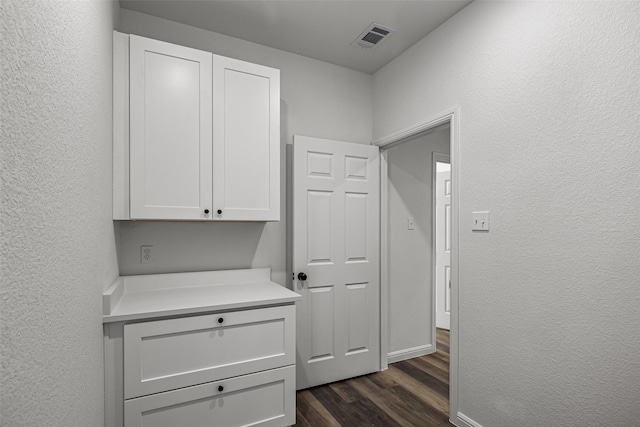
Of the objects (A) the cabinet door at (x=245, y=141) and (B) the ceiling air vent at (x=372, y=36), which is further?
(B) the ceiling air vent at (x=372, y=36)

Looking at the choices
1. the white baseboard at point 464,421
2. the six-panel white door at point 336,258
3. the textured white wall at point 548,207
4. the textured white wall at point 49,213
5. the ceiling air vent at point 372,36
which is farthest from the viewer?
the six-panel white door at point 336,258

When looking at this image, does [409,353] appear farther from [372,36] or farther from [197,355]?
[372,36]

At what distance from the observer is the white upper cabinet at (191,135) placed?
1781mm

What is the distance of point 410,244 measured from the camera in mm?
3139

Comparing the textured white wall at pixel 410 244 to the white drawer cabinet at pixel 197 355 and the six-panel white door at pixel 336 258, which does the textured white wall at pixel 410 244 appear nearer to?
the six-panel white door at pixel 336 258

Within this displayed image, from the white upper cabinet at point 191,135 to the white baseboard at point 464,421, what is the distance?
5.60 ft

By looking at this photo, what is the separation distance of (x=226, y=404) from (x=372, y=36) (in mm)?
2566

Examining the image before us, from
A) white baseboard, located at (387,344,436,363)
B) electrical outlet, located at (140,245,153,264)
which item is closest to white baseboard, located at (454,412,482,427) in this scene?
white baseboard, located at (387,344,436,363)

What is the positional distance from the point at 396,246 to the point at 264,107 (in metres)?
1.75

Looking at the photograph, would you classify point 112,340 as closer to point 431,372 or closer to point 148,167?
point 148,167

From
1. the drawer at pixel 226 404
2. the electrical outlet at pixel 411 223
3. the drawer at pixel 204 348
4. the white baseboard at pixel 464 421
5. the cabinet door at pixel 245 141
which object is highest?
the cabinet door at pixel 245 141

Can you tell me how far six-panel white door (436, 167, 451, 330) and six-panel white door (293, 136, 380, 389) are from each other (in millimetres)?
1462

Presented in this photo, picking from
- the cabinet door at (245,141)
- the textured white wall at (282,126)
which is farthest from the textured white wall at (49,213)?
the textured white wall at (282,126)

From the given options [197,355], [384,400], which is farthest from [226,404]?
[384,400]
